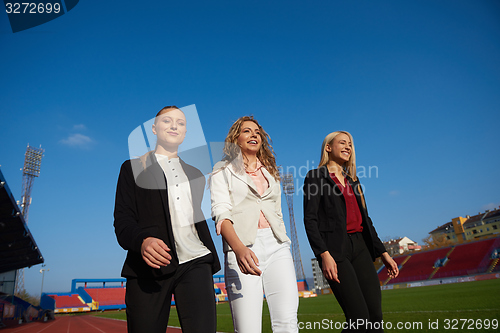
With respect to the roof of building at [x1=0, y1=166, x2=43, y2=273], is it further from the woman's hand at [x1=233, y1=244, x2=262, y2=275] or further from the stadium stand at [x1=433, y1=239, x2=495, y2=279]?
the stadium stand at [x1=433, y1=239, x2=495, y2=279]

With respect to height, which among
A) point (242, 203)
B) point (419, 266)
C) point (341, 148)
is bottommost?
point (419, 266)

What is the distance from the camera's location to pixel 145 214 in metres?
2.38

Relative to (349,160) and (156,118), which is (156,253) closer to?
(156,118)

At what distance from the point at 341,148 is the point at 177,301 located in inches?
Result: 93.6

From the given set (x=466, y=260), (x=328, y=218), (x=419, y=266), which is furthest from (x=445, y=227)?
(x=328, y=218)

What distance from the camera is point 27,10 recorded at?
24.2ft

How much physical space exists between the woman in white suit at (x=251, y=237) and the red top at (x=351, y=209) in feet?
2.59

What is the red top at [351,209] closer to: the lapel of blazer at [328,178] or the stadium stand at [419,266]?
the lapel of blazer at [328,178]

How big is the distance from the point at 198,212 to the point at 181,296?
2.03 feet

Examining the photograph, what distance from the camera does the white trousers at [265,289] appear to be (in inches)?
96.0

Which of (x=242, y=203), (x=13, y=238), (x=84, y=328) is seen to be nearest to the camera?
(x=242, y=203)

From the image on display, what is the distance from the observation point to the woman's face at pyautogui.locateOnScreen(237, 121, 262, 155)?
10.2ft

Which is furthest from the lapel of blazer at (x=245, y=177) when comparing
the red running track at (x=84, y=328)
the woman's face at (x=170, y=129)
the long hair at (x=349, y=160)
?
the red running track at (x=84, y=328)

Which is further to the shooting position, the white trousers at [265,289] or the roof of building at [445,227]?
the roof of building at [445,227]
